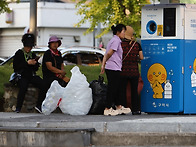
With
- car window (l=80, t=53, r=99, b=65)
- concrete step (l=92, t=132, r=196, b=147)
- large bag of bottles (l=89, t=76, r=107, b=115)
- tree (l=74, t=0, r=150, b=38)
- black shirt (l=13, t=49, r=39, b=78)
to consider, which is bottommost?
concrete step (l=92, t=132, r=196, b=147)

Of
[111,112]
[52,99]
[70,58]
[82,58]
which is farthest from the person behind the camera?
[82,58]

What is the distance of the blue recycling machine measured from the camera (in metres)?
12.2

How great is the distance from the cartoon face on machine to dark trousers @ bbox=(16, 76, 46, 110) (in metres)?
2.10

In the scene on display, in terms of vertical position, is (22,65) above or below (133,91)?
above

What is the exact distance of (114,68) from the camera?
12.4 meters

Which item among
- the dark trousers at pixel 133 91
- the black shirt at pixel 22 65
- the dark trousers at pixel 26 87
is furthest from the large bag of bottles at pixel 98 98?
the black shirt at pixel 22 65

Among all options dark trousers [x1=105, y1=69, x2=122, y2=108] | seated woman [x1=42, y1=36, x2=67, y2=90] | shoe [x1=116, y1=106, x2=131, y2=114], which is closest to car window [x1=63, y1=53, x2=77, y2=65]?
seated woman [x1=42, y1=36, x2=67, y2=90]

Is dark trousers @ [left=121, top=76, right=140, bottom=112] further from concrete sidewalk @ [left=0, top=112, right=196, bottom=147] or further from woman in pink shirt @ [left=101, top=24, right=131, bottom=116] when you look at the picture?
concrete sidewalk @ [left=0, top=112, right=196, bottom=147]

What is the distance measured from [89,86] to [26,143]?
3.14 m

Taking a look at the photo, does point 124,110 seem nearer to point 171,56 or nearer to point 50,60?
point 171,56

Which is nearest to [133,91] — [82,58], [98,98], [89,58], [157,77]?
[157,77]

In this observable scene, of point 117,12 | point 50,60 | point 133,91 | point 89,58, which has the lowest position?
point 133,91

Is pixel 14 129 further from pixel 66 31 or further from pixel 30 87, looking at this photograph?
pixel 66 31

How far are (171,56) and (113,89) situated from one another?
117 centimetres
